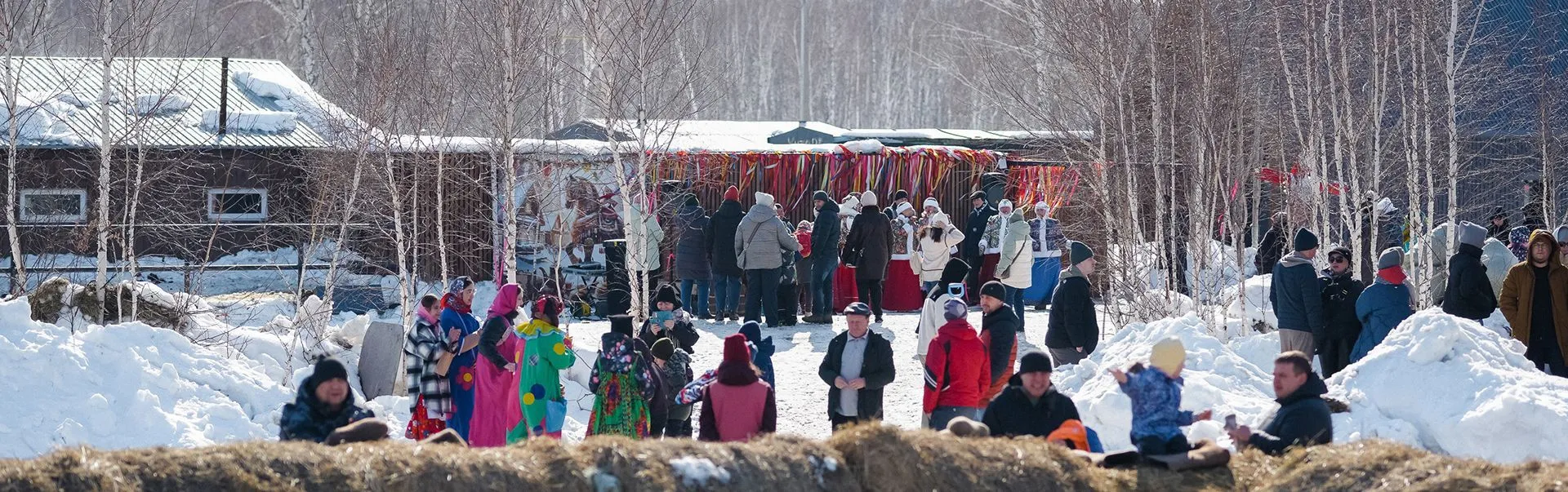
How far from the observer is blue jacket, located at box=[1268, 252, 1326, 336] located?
10.5 metres

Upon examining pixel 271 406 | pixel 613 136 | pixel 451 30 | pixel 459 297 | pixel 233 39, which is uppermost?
pixel 233 39

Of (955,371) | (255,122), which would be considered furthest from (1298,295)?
(255,122)

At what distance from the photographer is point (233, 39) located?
41094 millimetres

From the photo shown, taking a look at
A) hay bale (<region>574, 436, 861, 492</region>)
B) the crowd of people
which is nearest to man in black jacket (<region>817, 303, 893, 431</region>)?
the crowd of people

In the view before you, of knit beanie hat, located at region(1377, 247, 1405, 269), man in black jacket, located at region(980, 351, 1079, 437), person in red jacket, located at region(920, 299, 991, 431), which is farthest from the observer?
knit beanie hat, located at region(1377, 247, 1405, 269)

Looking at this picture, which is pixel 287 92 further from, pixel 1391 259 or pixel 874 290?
pixel 1391 259

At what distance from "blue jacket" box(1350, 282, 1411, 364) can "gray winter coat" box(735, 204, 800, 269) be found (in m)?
6.21

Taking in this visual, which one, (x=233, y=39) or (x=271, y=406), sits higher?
(x=233, y=39)

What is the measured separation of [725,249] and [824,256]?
101cm

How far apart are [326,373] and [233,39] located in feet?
123

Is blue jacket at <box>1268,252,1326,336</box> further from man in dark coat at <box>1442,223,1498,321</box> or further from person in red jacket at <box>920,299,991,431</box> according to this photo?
person in red jacket at <box>920,299,991,431</box>

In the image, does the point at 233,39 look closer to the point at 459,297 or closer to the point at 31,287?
the point at 31,287

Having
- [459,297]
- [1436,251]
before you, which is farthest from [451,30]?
[1436,251]

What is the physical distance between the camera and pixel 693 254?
16062 millimetres
